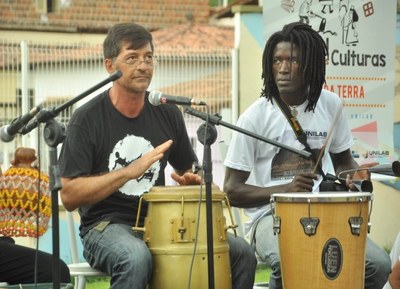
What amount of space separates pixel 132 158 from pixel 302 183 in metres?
0.90

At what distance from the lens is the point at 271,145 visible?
589 centimetres


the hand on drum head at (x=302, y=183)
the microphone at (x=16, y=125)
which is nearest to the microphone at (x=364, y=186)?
the hand on drum head at (x=302, y=183)

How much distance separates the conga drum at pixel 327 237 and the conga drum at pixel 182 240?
361mm

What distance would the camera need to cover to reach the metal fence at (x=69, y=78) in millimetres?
10656

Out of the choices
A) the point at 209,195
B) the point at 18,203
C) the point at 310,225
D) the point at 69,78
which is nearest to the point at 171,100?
the point at 209,195

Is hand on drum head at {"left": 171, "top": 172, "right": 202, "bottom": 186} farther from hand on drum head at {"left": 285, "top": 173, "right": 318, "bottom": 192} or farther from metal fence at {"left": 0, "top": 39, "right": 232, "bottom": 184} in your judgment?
metal fence at {"left": 0, "top": 39, "right": 232, "bottom": 184}

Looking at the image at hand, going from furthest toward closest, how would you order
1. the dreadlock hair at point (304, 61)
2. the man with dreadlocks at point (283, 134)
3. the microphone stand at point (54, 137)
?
1. the dreadlock hair at point (304, 61)
2. the man with dreadlocks at point (283, 134)
3. the microphone stand at point (54, 137)

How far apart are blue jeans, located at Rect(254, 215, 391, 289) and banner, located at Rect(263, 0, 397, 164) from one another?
90.0 inches

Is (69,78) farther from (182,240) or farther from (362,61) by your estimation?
(182,240)

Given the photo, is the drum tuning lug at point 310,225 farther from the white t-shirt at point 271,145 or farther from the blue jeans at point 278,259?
the white t-shirt at point 271,145

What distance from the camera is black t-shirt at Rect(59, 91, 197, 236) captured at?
551cm

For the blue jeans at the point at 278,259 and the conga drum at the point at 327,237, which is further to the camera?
the blue jeans at the point at 278,259

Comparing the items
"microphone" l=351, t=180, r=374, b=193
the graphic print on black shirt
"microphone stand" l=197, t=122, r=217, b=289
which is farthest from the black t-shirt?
"microphone" l=351, t=180, r=374, b=193

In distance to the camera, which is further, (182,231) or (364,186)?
(364,186)
